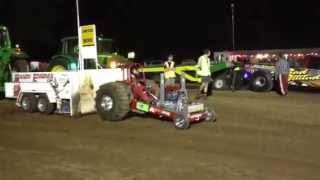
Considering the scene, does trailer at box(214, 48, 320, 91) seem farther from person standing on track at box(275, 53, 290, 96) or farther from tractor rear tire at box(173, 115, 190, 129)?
tractor rear tire at box(173, 115, 190, 129)

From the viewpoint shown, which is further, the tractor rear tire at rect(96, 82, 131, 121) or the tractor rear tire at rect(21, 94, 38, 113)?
the tractor rear tire at rect(21, 94, 38, 113)

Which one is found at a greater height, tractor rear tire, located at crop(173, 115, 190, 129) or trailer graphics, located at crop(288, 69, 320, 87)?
trailer graphics, located at crop(288, 69, 320, 87)

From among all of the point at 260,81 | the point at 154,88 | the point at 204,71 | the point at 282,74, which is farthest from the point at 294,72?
the point at 154,88

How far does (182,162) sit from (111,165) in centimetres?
117

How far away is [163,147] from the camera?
12.9 m

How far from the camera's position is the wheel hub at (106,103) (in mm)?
16562

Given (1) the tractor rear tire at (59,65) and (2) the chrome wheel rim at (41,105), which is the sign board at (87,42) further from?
(1) the tractor rear tire at (59,65)

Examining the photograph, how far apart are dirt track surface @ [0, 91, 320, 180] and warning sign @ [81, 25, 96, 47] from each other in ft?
7.79

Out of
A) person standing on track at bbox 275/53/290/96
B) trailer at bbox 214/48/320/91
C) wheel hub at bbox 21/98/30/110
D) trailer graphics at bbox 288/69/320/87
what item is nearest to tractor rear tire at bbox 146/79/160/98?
wheel hub at bbox 21/98/30/110

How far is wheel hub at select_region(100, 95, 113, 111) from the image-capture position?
1656 cm

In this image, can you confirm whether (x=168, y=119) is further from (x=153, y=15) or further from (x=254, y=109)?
(x=153, y=15)

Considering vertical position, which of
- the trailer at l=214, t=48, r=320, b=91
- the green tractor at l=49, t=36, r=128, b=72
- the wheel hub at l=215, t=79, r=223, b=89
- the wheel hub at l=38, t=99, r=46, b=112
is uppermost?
the green tractor at l=49, t=36, r=128, b=72

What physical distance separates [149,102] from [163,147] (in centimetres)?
330

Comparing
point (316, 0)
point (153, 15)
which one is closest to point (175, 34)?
point (153, 15)
